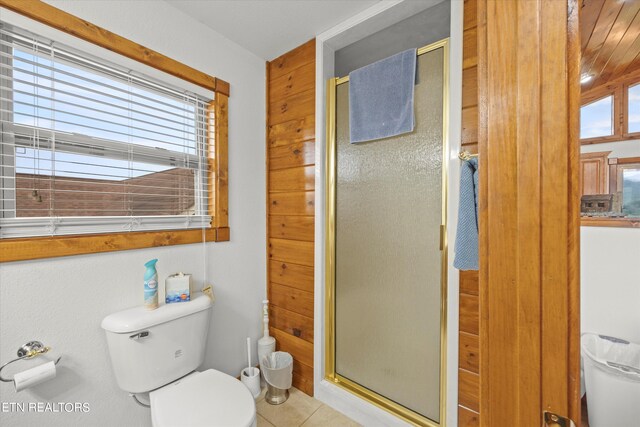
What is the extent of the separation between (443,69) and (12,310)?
6.76ft

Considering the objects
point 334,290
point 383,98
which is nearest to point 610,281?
point 383,98

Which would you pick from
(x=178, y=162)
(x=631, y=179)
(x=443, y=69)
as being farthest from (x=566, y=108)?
(x=178, y=162)

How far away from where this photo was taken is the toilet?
1.07 m

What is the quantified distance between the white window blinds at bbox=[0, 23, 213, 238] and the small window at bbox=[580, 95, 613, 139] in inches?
64.8

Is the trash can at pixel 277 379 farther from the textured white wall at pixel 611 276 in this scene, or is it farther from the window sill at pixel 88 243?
the textured white wall at pixel 611 276

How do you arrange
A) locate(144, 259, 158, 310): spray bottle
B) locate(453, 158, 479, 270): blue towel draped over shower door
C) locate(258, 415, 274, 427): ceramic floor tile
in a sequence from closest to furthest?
locate(453, 158, 479, 270): blue towel draped over shower door < locate(144, 259, 158, 310): spray bottle < locate(258, 415, 274, 427): ceramic floor tile

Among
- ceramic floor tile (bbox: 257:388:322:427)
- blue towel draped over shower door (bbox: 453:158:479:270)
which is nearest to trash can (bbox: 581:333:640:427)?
blue towel draped over shower door (bbox: 453:158:479:270)

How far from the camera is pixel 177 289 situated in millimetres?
1391

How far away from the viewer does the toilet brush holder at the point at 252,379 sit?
1722 millimetres

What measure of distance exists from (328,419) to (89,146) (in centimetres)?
189

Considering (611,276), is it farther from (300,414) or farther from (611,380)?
(300,414)

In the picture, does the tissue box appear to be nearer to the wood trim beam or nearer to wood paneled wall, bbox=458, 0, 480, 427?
the wood trim beam

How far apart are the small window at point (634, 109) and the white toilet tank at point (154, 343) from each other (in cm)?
155

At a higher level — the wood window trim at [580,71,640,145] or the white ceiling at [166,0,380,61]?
the white ceiling at [166,0,380,61]
